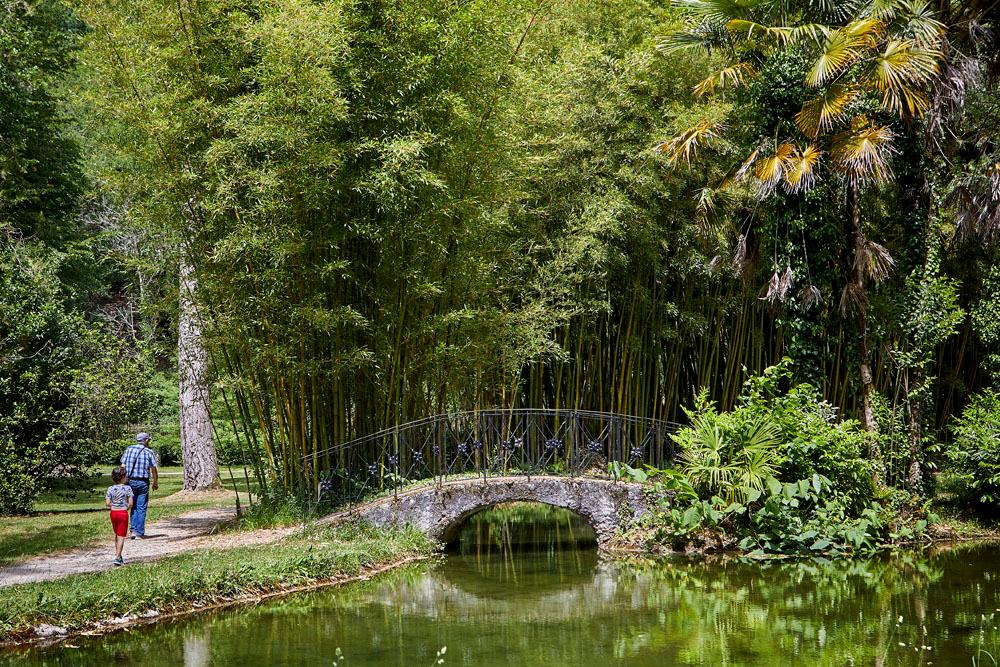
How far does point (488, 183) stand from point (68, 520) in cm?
749

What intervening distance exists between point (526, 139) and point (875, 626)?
7902mm

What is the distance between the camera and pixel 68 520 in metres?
13.3

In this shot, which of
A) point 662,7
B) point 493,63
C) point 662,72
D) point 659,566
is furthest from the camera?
point 662,7

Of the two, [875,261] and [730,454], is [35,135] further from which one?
[875,261]

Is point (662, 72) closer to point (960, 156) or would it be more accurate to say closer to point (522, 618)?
point (960, 156)

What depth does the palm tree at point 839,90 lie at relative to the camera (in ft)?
34.8

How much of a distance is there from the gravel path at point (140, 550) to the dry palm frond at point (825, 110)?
7.64 meters

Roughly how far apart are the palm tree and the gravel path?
720 centimetres

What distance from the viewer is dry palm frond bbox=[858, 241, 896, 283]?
11.4 m

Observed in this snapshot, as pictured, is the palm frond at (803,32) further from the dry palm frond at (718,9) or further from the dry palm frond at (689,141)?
the dry palm frond at (689,141)

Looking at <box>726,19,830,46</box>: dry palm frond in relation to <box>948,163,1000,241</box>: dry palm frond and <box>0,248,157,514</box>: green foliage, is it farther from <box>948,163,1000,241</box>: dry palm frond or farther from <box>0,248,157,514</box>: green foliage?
<box>0,248,157,514</box>: green foliage

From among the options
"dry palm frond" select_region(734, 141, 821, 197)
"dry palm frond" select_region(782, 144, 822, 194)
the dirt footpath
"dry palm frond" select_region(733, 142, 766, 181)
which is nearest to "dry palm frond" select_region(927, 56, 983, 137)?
"dry palm frond" select_region(734, 141, 821, 197)

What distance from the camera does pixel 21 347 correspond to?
12250mm

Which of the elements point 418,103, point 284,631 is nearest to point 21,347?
point 418,103
